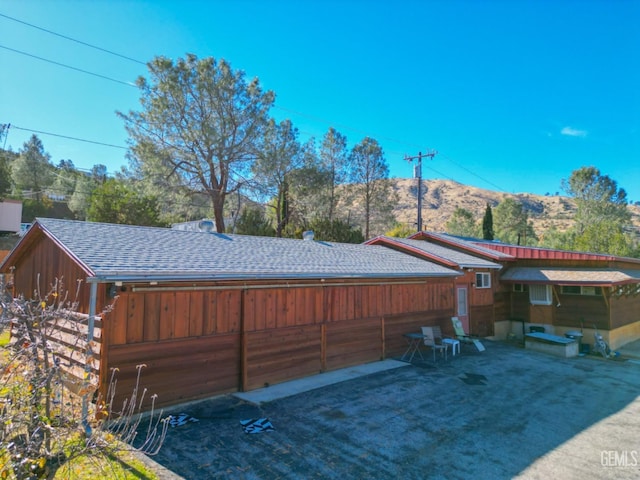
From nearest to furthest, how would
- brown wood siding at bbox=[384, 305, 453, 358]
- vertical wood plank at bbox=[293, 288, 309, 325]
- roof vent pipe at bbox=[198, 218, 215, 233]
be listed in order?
vertical wood plank at bbox=[293, 288, 309, 325] → brown wood siding at bbox=[384, 305, 453, 358] → roof vent pipe at bbox=[198, 218, 215, 233]

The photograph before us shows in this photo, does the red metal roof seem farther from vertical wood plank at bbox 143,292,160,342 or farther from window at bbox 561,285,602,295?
vertical wood plank at bbox 143,292,160,342

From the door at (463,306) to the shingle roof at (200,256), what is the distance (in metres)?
2.07

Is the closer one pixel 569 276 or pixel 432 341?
pixel 432 341

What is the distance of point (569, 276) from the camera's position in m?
14.0

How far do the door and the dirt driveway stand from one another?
4.77 meters

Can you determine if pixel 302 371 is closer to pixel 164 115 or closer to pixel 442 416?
pixel 442 416

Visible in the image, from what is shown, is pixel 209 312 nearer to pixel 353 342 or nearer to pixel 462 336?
pixel 353 342

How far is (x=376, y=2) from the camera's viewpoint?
40.6 feet

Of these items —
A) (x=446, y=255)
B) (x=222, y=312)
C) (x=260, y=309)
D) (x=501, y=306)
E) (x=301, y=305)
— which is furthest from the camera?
(x=501, y=306)

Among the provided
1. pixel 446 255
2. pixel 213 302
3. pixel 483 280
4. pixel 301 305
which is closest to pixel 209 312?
pixel 213 302

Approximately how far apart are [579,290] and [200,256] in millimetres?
14076

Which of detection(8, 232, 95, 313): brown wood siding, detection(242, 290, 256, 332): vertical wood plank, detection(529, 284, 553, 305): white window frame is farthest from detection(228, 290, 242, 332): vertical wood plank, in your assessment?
detection(529, 284, 553, 305): white window frame

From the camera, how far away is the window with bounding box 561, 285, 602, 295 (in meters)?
13.8

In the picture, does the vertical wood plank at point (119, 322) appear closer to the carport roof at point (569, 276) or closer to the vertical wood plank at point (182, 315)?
the vertical wood plank at point (182, 315)
